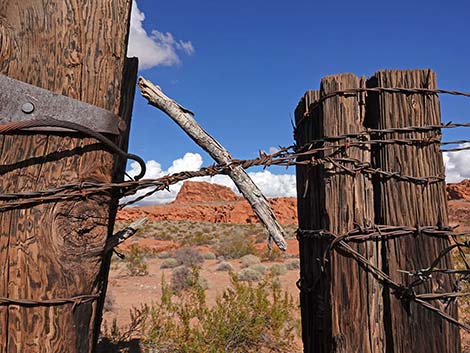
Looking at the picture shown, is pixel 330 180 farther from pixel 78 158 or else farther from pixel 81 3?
pixel 81 3

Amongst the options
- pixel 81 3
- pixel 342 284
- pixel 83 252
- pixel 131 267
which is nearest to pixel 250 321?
pixel 342 284

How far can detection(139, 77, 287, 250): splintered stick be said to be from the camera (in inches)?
74.6

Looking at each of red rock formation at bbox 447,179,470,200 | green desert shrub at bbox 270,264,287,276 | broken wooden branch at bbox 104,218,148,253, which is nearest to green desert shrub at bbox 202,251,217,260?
green desert shrub at bbox 270,264,287,276

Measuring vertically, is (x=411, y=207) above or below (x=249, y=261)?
below

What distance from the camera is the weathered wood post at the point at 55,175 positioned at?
1312 millimetres

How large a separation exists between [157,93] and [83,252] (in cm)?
88

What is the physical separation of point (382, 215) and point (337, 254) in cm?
28

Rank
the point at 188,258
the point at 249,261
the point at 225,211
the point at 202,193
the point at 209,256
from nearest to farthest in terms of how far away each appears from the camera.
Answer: the point at 249,261, the point at 188,258, the point at 209,256, the point at 225,211, the point at 202,193

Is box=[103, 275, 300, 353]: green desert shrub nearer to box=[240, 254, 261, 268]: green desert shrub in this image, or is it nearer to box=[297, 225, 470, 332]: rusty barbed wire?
box=[297, 225, 470, 332]: rusty barbed wire

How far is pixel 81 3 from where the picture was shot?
4.74 ft

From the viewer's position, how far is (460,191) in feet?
191

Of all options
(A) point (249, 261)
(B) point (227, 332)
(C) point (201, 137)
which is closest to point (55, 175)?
(C) point (201, 137)

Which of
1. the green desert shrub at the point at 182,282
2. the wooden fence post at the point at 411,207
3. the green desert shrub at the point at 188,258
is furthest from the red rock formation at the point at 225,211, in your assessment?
the wooden fence post at the point at 411,207

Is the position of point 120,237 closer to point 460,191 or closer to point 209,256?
point 209,256
